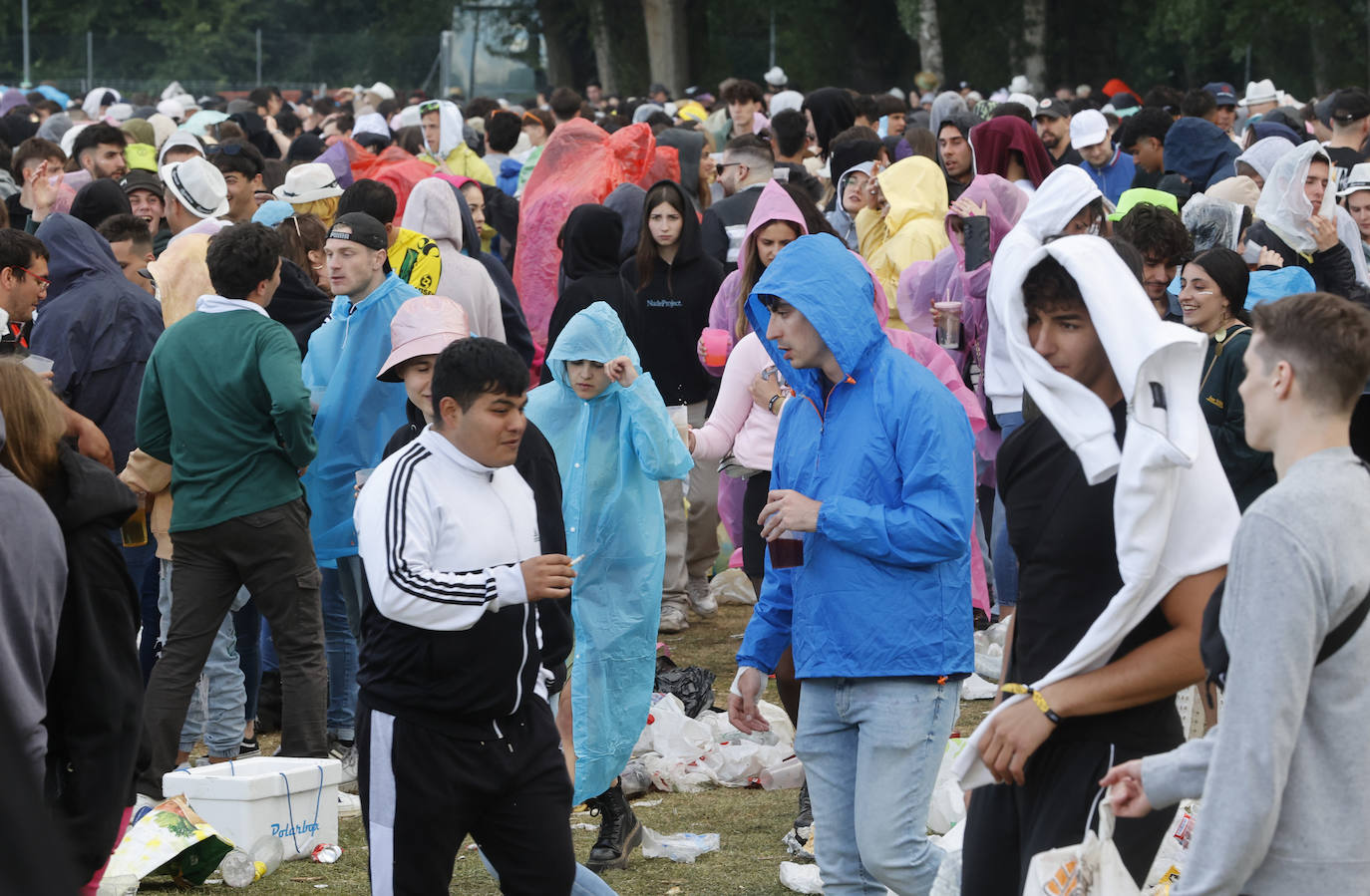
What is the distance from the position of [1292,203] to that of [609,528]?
3.75 m

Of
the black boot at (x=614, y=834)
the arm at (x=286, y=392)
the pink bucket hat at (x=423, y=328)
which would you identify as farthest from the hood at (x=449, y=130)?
the black boot at (x=614, y=834)

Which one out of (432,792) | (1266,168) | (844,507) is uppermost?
(1266,168)

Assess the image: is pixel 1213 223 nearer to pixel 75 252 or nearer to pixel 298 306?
pixel 298 306

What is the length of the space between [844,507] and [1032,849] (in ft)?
3.41

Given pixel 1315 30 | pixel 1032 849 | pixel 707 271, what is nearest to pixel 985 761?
pixel 1032 849

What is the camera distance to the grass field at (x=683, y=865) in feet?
17.9

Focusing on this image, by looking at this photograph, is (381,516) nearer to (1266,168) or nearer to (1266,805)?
(1266,805)

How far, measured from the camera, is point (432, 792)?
3.87 metres

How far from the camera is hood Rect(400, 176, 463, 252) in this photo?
25.9 ft

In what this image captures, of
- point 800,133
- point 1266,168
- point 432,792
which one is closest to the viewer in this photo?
point 432,792

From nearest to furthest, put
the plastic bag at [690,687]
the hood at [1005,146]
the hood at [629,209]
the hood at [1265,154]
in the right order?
the plastic bag at [690,687] → the hood at [1005,146] → the hood at [1265,154] → the hood at [629,209]

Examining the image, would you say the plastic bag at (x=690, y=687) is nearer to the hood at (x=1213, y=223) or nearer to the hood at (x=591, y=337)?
the hood at (x=591, y=337)

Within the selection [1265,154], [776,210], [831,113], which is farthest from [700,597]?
[831,113]

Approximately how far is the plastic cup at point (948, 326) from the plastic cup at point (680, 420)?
1189mm
